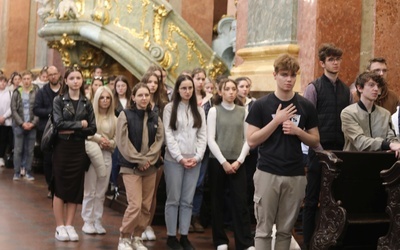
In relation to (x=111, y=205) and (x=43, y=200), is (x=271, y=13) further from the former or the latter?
(x=43, y=200)

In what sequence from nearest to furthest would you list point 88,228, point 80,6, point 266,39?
point 88,228, point 266,39, point 80,6

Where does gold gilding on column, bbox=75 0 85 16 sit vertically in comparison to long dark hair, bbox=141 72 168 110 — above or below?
above

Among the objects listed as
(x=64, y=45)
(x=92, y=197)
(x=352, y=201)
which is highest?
(x=64, y=45)

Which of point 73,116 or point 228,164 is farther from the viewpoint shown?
point 73,116

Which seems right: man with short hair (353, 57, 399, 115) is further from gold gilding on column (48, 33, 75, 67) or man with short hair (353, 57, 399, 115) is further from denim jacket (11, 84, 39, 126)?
gold gilding on column (48, 33, 75, 67)

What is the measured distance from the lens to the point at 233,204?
888cm

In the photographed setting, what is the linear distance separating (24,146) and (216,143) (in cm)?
679

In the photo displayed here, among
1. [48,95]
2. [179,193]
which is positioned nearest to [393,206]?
[179,193]

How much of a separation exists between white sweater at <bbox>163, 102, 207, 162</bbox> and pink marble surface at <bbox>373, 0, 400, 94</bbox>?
2.75 m

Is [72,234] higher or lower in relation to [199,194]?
lower

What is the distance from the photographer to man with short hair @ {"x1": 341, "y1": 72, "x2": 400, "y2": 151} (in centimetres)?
779

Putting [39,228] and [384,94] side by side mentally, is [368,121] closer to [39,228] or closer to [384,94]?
[384,94]

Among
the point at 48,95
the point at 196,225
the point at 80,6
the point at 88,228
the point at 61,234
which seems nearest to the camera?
the point at 61,234

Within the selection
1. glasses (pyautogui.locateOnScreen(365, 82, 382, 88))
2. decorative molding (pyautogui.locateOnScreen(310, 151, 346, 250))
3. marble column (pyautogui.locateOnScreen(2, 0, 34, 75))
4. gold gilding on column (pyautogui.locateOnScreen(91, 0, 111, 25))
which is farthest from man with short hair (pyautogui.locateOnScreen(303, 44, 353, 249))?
marble column (pyautogui.locateOnScreen(2, 0, 34, 75))
